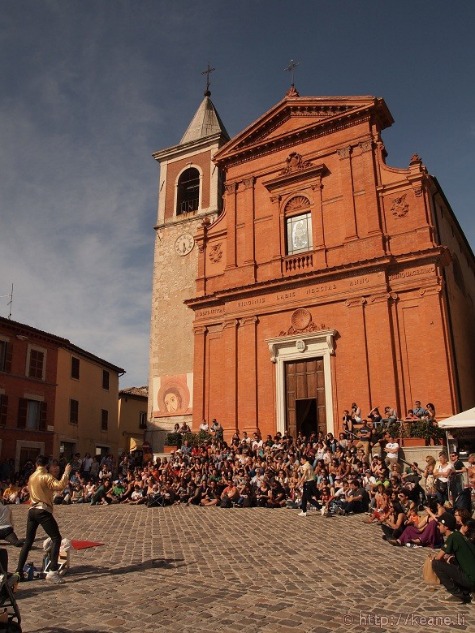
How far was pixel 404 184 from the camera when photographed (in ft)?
73.4

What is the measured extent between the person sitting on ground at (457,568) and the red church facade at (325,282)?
12717mm

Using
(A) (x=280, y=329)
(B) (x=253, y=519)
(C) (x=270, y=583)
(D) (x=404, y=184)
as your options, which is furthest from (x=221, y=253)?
(C) (x=270, y=583)

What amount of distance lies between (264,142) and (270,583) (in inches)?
902

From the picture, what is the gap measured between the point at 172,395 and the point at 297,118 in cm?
1581

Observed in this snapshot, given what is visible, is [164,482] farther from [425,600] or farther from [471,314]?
[471,314]

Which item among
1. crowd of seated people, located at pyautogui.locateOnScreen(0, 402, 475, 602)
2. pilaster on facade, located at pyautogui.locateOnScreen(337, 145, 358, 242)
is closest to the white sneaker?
crowd of seated people, located at pyautogui.locateOnScreen(0, 402, 475, 602)

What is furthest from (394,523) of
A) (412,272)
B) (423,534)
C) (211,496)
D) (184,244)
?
(184,244)

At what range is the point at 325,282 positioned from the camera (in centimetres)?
2273

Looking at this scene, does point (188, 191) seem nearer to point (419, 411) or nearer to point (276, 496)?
point (419, 411)

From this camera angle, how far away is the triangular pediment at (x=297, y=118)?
78.7 feet

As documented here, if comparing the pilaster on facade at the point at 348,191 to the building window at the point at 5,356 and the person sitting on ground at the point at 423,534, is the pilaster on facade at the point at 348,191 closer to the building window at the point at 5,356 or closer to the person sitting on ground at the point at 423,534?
the person sitting on ground at the point at 423,534

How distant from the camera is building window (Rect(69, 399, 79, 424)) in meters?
33.1

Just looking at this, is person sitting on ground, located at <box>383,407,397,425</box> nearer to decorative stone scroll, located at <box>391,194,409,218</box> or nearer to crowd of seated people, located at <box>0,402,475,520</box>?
crowd of seated people, located at <box>0,402,475,520</box>

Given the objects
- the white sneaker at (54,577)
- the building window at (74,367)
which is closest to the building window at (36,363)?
the building window at (74,367)
